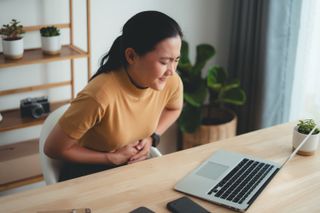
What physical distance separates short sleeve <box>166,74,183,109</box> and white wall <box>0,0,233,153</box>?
946mm

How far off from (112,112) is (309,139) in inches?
29.2

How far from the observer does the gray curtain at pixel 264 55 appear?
9.35 ft

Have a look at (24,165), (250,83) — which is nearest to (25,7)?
(24,165)

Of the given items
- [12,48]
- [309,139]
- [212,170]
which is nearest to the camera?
[212,170]

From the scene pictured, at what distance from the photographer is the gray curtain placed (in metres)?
2.85

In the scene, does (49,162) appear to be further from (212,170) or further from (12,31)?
(12,31)

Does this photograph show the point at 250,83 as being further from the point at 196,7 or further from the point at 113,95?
the point at 113,95

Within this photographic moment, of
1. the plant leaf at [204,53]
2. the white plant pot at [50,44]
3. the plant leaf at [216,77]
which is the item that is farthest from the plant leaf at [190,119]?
the white plant pot at [50,44]

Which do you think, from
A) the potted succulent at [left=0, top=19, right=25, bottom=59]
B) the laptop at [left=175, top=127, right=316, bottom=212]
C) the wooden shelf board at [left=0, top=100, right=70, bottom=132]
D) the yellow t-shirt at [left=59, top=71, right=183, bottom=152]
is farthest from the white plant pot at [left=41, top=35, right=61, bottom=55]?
the laptop at [left=175, top=127, right=316, bottom=212]

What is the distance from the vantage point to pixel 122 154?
1791mm

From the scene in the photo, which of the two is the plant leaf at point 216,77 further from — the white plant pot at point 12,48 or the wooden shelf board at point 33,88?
the white plant pot at point 12,48

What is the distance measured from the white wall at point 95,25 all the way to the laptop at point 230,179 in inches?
54.1

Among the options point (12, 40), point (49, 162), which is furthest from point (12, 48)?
point (49, 162)

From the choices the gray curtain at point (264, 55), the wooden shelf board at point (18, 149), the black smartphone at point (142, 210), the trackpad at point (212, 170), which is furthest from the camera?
the gray curtain at point (264, 55)
